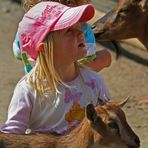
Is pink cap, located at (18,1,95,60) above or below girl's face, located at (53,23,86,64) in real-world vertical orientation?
above

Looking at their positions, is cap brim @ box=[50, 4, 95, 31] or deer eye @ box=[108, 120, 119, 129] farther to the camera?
cap brim @ box=[50, 4, 95, 31]

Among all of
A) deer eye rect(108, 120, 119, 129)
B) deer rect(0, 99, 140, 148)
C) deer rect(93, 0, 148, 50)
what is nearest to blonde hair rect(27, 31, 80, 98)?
deer rect(0, 99, 140, 148)

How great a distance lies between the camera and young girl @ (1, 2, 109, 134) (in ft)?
8.73

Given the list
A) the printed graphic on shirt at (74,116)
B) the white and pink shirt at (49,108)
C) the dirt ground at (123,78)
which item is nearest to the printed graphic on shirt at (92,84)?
the white and pink shirt at (49,108)

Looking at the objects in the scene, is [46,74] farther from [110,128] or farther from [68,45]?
[110,128]

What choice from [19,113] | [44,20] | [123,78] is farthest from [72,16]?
[123,78]

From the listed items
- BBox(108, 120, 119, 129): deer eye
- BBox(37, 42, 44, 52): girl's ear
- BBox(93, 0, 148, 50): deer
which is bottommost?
BBox(93, 0, 148, 50): deer

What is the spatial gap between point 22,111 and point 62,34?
359 millimetres

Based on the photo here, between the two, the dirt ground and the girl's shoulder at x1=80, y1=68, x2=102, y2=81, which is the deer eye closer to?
the girl's shoulder at x1=80, y1=68, x2=102, y2=81

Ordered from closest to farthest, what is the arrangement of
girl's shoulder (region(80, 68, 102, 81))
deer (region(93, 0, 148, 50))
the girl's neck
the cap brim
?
the cap brim < the girl's neck < girl's shoulder (region(80, 68, 102, 81)) < deer (region(93, 0, 148, 50))

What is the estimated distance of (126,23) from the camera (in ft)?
18.5

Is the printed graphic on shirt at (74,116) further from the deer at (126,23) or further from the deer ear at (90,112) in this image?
the deer at (126,23)

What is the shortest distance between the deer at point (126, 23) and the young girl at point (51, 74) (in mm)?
2799

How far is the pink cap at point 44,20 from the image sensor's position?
2643 millimetres
